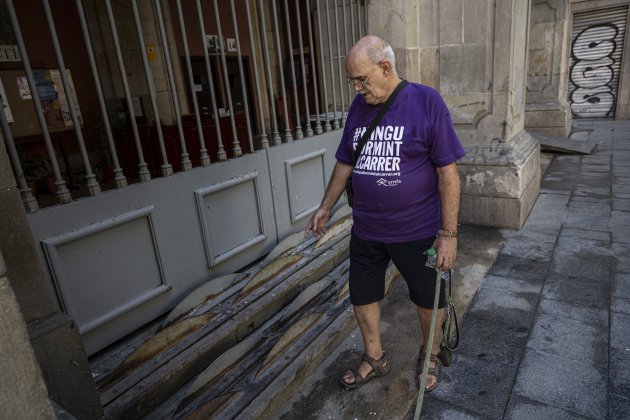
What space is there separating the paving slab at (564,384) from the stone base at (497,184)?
2.33 meters

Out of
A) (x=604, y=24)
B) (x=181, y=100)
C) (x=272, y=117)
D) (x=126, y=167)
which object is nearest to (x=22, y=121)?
(x=126, y=167)

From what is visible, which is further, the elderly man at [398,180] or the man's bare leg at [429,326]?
the man's bare leg at [429,326]

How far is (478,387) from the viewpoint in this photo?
2529 millimetres

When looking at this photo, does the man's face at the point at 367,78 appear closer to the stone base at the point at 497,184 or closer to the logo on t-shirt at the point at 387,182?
the logo on t-shirt at the point at 387,182

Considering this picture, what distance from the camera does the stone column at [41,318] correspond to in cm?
178

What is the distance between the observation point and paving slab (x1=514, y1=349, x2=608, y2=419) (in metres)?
2.34

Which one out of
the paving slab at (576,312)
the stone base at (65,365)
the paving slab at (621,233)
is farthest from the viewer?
the paving slab at (621,233)

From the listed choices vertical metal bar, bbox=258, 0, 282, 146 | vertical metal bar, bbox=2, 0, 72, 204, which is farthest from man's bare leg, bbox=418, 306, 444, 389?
vertical metal bar, bbox=2, 0, 72, 204

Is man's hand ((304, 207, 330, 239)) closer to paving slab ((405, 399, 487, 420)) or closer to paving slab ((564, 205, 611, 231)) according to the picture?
paving slab ((405, 399, 487, 420))

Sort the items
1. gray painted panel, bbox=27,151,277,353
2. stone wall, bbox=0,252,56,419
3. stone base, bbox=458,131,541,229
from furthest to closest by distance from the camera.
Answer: stone base, bbox=458,131,541,229 < gray painted panel, bbox=27,151,277,353 < stone wall, bbox=0,252,56,419

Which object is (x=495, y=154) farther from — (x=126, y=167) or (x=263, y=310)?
(x=126, y=167)

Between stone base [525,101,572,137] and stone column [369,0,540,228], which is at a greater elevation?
stone column [369,0,540,228]

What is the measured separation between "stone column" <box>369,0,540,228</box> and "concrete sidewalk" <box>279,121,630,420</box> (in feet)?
1.40

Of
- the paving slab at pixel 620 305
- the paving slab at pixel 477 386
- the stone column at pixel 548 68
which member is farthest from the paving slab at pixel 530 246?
the stone column at pixel 548 68
